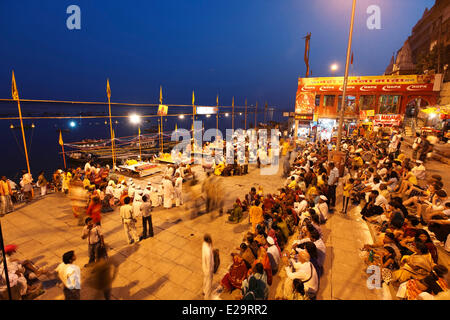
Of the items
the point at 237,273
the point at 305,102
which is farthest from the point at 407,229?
the point at 305,102

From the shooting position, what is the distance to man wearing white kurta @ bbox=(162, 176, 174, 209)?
964cm

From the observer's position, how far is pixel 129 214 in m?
6.81

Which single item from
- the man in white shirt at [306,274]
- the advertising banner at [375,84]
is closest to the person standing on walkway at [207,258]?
the man in white shirt at [306,274]

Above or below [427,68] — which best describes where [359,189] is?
below

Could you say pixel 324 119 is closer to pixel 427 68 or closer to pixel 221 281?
pixel 427 68

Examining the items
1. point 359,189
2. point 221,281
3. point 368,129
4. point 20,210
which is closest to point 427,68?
point 368,129

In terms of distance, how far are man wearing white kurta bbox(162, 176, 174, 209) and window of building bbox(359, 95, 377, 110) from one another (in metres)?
26.9

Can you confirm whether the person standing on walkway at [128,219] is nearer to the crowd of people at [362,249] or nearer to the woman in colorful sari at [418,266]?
the crowd of people at [362,249]

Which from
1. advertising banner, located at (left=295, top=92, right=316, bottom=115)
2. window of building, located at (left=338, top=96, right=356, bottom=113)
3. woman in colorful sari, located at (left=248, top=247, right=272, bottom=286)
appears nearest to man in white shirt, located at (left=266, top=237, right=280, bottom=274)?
woman in colorful sari, located at (left=248, top=247, right=272, bottom=286)

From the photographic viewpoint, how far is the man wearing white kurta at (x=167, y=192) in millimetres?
9641

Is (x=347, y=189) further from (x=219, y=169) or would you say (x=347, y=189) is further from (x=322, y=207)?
(x=219, y=169)

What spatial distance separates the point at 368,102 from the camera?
27.3m

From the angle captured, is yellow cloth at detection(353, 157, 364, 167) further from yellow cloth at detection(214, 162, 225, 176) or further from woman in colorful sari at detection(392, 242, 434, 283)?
woman in colorful sari at detection(392, 242, 434, 283)
